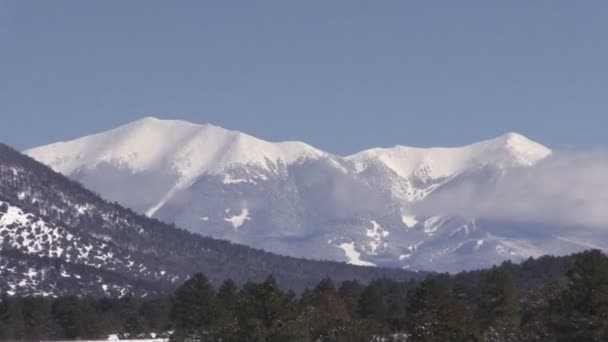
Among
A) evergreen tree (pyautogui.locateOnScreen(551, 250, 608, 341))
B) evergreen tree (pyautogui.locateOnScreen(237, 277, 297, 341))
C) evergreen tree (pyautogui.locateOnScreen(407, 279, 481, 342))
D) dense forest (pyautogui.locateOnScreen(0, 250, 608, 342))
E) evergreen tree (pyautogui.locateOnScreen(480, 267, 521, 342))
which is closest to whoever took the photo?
evergreen tree (pyautogui.locateOnScreen(551, 250, 608, 341))

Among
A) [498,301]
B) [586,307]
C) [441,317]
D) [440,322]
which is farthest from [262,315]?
[498,301]

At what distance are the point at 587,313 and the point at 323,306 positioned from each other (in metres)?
78.5

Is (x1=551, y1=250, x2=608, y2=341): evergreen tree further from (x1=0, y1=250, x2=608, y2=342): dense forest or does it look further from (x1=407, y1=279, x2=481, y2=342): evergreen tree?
(x1=407, y1=279, x2=481, y2=342): evergreen tree

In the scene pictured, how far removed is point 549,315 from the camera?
126 m

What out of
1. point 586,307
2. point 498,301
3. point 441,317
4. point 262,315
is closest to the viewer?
point 586,307

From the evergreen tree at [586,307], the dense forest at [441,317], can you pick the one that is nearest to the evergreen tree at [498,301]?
the dense forest at [441,317]

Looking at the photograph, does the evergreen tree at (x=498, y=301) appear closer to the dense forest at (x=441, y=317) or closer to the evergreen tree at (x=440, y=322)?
the dense forest at (x=441, y=317)

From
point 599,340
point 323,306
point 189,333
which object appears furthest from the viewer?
point 323,306

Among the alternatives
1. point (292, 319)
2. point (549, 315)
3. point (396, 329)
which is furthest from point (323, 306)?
point (549, 315)

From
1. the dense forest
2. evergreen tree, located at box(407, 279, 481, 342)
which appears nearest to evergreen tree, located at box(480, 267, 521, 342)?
the dense forest

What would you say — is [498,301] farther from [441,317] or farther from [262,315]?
[262,315]

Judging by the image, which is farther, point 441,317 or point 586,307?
point 441,317

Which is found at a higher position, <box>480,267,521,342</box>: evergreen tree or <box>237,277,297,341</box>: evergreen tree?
<box>480,267,521,342</box>: evergreen tree

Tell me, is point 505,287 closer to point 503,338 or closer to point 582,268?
point 503,338
